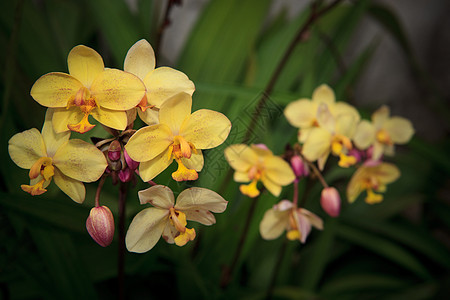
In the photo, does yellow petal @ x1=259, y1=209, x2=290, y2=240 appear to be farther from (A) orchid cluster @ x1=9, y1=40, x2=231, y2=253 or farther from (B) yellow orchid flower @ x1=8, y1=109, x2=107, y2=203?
(B) yellow orchid flower @ x1=8, y1=109, x2=107, y2=203

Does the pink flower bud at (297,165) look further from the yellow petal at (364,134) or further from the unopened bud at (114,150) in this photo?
the unopened bud at (114,150)

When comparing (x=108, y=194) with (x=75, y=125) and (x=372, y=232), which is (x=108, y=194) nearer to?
(x=75, y=125)

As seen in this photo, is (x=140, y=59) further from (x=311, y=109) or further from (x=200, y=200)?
(x=311, y=109)

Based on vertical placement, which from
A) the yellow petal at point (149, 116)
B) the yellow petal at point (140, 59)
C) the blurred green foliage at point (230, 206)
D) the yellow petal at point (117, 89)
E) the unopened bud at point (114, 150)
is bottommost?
the blurred green foliage at point (230, 206)

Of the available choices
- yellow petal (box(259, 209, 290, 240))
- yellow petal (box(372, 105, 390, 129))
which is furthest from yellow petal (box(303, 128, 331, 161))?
yellow petal (box(372, 105, 390, 129))

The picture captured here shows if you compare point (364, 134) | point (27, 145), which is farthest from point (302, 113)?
point (27, 145)

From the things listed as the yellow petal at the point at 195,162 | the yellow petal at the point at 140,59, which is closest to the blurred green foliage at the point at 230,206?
the yellow petal at the point at 195,162

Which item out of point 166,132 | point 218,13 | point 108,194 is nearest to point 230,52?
point 218,13
